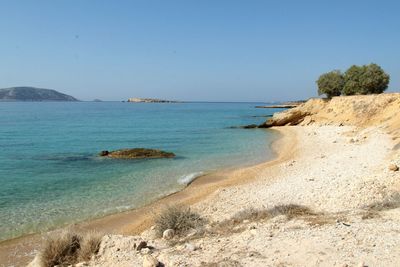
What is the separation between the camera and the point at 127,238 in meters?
8.43

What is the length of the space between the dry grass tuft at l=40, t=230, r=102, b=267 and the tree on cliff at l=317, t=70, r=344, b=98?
2604 inches

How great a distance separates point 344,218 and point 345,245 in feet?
6.81

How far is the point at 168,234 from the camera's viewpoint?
9.38 meters

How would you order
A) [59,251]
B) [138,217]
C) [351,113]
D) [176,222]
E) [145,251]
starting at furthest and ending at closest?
[351,113] < [138,217] < [176,222] < [59,251] < [145,251]

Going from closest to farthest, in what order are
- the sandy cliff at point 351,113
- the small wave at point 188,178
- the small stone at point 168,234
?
1. the small stone at point 168,234
2. the small wave at point 188,178
3. the sandy cliff at point 351,113

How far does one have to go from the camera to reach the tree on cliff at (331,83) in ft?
222

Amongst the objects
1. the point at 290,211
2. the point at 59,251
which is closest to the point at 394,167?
the point at 290,211

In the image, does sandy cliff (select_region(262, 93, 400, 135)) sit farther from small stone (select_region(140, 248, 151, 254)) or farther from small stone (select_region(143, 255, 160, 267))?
small stone (select_region(143, 255, 160, 267))

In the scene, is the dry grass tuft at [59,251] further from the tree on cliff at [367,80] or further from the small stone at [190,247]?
the tree on cliff at [367,80]

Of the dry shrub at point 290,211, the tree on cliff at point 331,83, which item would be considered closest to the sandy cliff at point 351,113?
the tree on cliff at point 331,83

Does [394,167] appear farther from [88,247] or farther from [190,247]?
[88,247]

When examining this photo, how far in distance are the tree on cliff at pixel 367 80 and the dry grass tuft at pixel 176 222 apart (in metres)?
57.5

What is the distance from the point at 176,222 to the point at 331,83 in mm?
64315

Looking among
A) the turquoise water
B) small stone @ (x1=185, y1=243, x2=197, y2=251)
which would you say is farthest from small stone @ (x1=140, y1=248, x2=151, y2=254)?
the turquoise water
